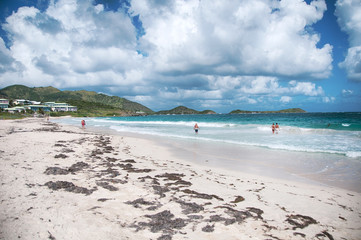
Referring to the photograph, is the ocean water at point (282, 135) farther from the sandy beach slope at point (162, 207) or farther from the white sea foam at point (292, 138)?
the sandy beach slope at point (162, 207)

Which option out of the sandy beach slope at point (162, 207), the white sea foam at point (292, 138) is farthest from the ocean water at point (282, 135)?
the sandy beach slope at point (162, 207)

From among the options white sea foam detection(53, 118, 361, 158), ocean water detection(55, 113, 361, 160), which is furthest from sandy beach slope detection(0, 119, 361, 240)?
ocean water detection(55, 113, 361, 160)

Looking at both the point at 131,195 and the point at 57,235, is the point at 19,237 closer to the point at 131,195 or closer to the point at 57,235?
the point at 57,235

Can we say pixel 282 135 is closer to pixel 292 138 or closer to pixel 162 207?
pixel 292 138

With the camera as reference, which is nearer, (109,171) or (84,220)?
(84,220)

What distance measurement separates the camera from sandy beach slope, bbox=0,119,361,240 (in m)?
4.29

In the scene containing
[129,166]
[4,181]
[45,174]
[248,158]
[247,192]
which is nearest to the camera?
[4,181]

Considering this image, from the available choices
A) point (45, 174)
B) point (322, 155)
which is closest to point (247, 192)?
point (45, 174)

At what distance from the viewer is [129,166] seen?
1030 centimetres

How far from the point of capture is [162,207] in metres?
5.52

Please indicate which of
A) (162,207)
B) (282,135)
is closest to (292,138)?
(282,135)

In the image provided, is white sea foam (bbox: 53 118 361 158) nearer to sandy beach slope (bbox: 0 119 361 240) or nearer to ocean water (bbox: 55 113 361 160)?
ocean water (bbox: 55 113 361 160)

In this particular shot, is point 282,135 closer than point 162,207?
No

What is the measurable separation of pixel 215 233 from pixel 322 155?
1347 centimetres
